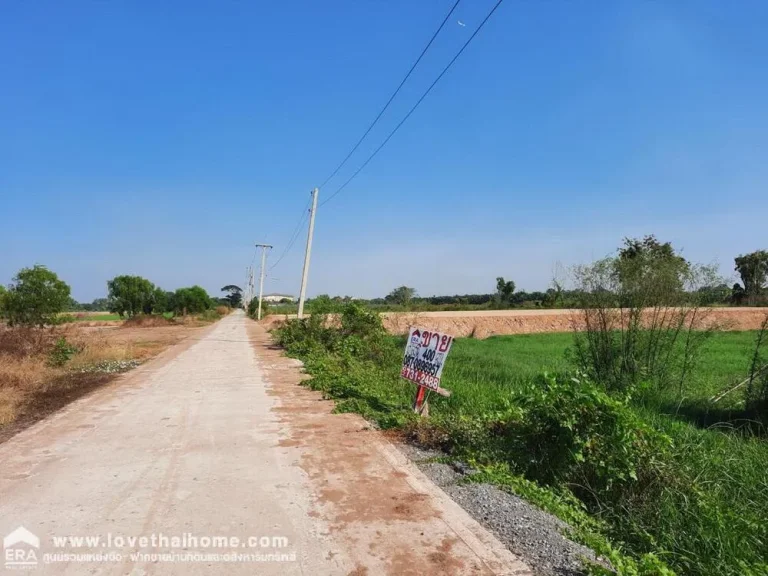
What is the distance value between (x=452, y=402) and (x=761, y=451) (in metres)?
4.15

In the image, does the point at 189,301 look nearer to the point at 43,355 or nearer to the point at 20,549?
the point at 43,355

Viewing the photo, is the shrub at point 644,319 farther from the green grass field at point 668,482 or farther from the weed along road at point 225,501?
the weed along road at point 225,501

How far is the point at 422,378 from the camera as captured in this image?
7086 mm

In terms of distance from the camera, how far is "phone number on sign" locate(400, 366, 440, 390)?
686 cm

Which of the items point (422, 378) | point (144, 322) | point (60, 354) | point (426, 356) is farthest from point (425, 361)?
point (144, 322)

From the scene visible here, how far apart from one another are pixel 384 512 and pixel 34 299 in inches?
1032

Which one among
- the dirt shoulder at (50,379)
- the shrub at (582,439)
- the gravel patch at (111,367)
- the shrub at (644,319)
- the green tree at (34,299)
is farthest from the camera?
the green tree at (34,299)

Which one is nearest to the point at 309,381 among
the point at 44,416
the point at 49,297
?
the point at 44,416

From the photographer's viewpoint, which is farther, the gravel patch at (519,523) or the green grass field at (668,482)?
the green grass field at (668,482)

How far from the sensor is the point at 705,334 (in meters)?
9.71

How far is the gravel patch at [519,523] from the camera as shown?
10.7ft

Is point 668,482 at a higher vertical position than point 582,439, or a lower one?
lower

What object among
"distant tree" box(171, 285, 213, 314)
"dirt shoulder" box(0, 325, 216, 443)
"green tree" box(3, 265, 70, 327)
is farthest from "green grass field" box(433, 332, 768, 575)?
"distant tree" box(171, 285, 213, 314)

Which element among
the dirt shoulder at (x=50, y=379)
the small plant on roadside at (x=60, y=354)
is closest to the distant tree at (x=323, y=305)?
the dirt shoulder at (x=50, y=379)
